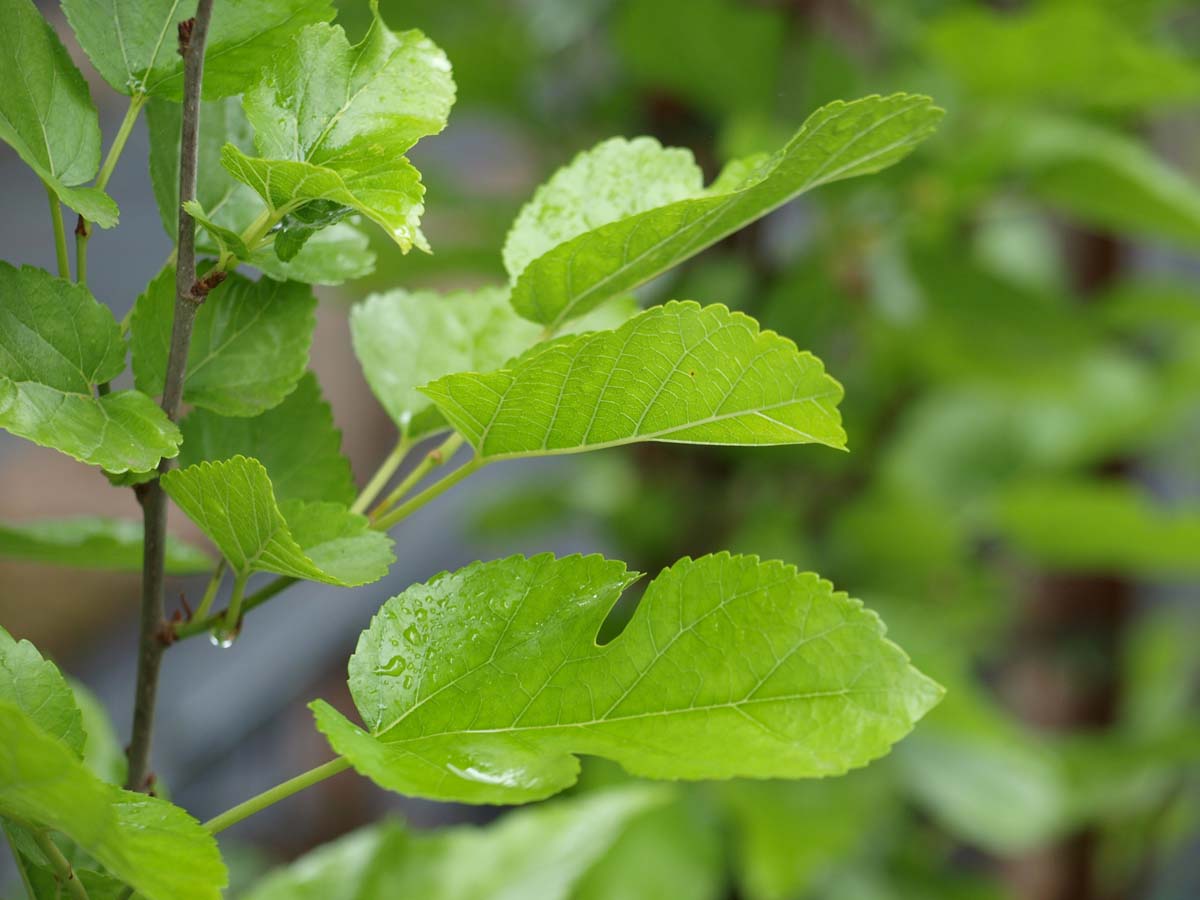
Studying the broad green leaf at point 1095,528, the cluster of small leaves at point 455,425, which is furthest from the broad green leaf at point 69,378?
the broad green leaf at point 1095,528

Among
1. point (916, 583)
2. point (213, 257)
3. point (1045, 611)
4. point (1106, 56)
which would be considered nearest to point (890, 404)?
point (916, 583)

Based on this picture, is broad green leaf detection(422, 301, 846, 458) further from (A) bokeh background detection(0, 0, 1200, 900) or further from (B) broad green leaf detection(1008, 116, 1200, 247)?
(B) broad green leaf detection(1008, 116, 1200, 247)

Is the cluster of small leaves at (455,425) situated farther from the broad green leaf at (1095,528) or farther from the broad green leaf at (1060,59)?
the broad green leaf at (1095,528)

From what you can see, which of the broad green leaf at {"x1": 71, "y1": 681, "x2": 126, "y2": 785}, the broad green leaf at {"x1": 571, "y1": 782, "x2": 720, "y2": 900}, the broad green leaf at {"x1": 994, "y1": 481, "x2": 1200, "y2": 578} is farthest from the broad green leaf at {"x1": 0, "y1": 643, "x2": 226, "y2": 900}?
the broad green leaf at {"x1": 994, "y1": 481, "x2": 1200, "y2": 578}

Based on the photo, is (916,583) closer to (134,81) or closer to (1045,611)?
(1045,611)

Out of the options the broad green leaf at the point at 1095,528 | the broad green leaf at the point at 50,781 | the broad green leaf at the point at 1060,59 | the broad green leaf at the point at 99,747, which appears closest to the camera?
the broad green leaf at the point at 50,781

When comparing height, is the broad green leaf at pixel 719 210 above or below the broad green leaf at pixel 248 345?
above

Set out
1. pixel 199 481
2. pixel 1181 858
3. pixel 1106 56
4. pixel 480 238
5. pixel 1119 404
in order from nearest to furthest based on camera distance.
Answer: pixel 199 481, pixel 1106 56, pixel 480 238, pixel 1119 404, pixel 1181 858
